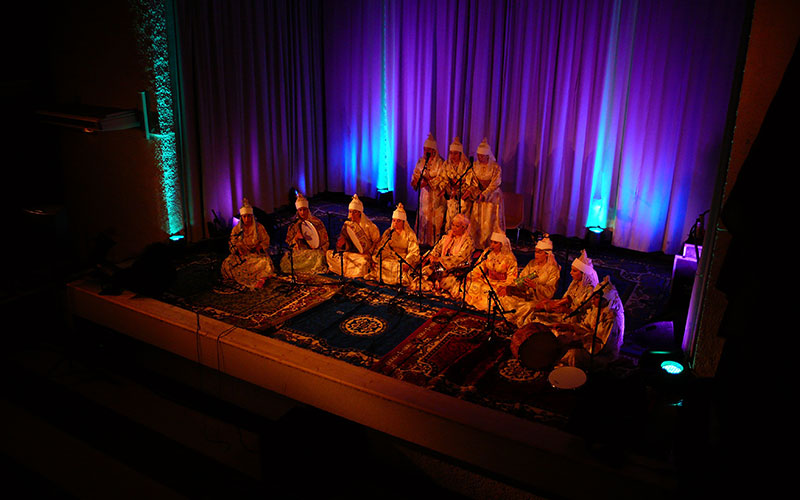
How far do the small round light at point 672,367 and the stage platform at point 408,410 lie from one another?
836 mm

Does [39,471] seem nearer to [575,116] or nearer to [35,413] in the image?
[35,413]

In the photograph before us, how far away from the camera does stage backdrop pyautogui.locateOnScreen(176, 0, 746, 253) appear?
284 inches

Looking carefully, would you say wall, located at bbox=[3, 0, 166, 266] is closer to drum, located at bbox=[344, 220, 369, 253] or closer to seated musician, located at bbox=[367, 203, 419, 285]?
drum, located at bbox=[344, 220, 369, 253]

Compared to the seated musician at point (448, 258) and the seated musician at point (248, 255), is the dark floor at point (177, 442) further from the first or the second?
the seated musician at point (448, 258)

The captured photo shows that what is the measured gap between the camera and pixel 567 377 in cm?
436

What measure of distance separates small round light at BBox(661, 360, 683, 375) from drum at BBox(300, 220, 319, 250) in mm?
3934

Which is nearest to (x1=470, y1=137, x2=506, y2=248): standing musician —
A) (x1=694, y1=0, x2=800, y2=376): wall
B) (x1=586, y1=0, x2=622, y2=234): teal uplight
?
(x1=586, y1=0, x2=622, y2=234): teal uplight

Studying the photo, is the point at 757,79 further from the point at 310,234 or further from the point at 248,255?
the point at 248,255

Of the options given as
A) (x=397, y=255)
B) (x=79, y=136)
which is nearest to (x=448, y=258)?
(x=397, y=255)

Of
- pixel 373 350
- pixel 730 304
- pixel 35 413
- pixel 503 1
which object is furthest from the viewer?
pixel 503 1

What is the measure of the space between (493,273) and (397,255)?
1.10m

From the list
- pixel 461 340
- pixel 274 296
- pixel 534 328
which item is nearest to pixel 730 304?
pixel 534 328

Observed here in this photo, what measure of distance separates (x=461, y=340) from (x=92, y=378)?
330 cm

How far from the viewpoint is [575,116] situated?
8055 millimetres
